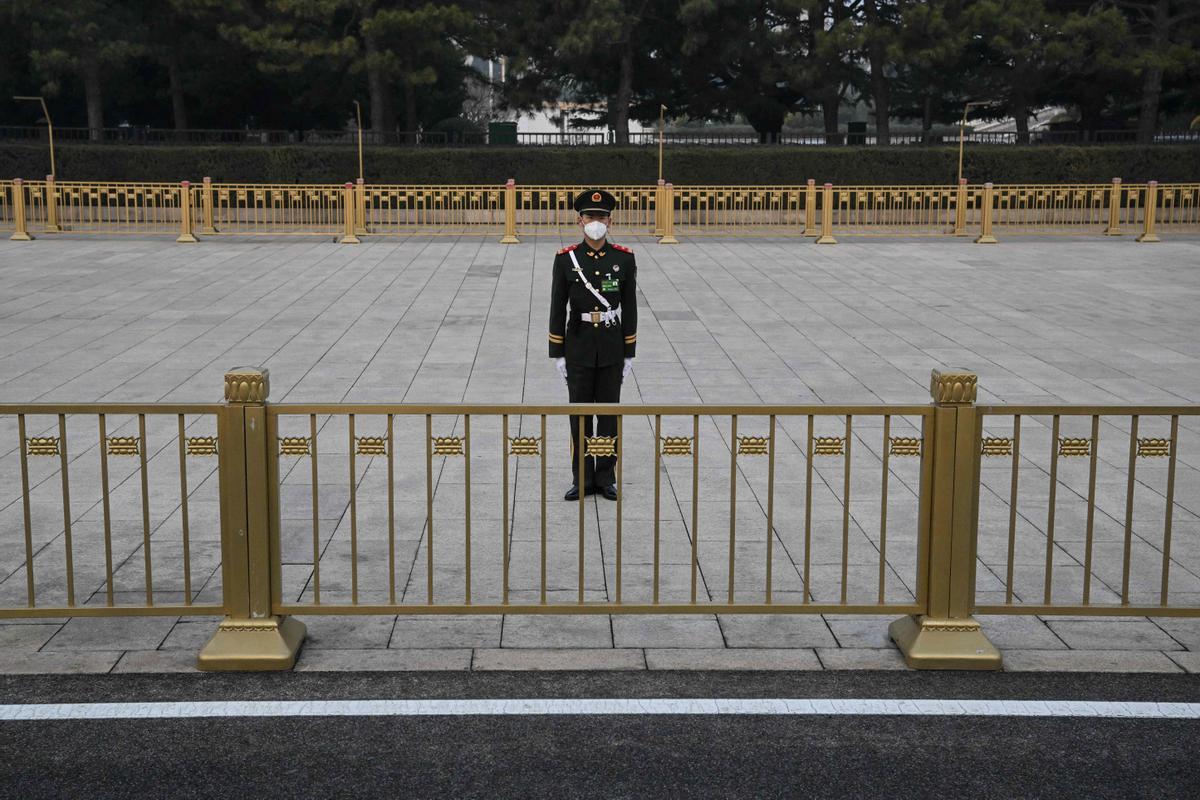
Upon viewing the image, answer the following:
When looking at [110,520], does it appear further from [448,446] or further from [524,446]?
[524,446]

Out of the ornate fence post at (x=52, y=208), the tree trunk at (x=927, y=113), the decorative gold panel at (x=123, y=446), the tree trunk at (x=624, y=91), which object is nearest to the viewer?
the decorative gold panel at (x=123, y=446)

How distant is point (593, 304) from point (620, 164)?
1117 inches

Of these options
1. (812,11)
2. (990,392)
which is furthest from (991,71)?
(990,392)

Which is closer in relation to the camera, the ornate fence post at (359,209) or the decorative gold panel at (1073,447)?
the decorative gold panel at (1073,447)

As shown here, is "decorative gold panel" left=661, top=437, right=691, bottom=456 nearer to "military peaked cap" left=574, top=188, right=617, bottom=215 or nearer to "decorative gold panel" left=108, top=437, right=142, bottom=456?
"decorative gold panel" left=108, top=437, right=142, bottom=456

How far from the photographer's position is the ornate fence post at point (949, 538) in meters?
5.25

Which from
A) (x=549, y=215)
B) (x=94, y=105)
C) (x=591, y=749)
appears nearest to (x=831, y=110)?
(x=549, y=215)

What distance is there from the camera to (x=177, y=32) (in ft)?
130

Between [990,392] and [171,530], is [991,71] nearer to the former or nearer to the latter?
[990,392]

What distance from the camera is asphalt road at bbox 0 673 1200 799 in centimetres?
442

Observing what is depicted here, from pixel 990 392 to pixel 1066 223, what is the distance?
18021 millimetres

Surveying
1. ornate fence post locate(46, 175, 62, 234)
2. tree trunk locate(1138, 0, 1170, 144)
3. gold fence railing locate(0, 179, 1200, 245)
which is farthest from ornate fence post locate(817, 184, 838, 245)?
tree trunk locate(1138, 0, 1170, 144)

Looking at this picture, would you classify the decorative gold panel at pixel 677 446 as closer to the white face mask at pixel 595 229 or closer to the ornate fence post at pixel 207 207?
the white face mask at pixel 595 229

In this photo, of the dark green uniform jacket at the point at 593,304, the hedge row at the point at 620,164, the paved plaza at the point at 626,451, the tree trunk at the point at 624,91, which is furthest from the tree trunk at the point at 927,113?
the dark green uniform jacket at the point at 593,304
